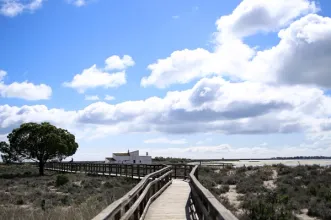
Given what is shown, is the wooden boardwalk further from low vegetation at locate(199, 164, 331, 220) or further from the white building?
the white building

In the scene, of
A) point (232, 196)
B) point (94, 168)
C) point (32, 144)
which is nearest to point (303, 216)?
point (232, 196)

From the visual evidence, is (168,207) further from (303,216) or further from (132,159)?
(132,159)

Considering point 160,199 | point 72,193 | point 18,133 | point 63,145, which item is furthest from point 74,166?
point 160,199

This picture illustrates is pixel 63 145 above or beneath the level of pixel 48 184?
above

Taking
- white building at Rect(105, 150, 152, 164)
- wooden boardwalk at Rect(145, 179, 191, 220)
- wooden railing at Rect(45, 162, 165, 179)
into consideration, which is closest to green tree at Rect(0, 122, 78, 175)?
wooden railing at Rect(45, 162, 165, 179)

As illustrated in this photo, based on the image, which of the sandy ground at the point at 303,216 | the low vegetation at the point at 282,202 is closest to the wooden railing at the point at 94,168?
the low vegetation at the point at 282,202

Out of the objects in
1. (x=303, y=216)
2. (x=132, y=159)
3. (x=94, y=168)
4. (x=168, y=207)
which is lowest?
(x=303, y=216)

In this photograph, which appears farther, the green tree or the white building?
the white building

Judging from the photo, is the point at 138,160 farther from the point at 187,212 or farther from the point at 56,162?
the point at 187,212

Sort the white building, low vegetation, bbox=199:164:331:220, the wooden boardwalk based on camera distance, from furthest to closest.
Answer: the white building < low vegetation, bbox=199:164:331:220 < the wooden boardwalk

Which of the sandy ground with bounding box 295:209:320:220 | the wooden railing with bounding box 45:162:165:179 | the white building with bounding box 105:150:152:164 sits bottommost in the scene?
the sandy ground with bounding box 295:209:320:220

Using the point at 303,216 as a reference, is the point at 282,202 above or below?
above

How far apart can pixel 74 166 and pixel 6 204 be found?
84.1ft

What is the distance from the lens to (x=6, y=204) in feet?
63.6
